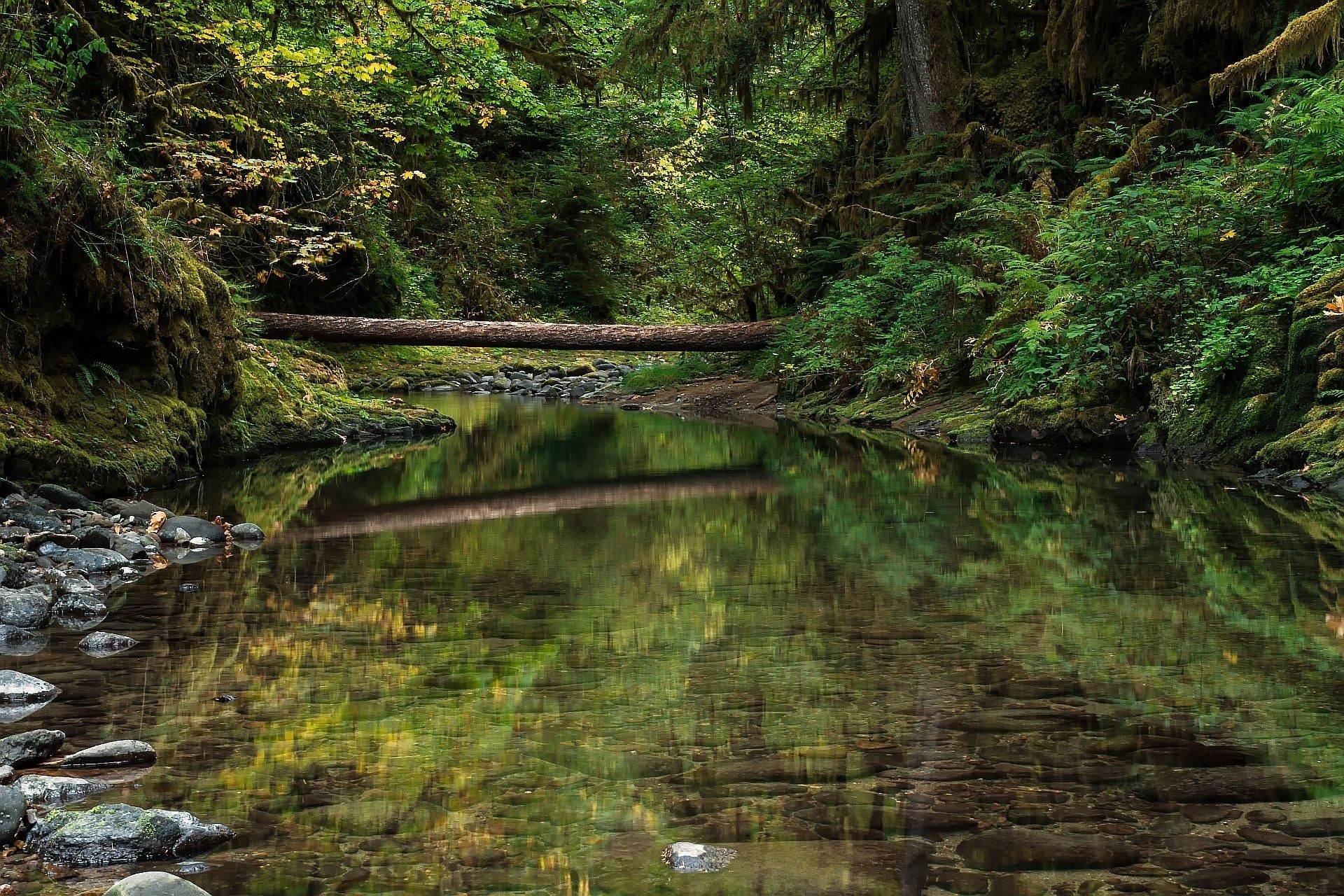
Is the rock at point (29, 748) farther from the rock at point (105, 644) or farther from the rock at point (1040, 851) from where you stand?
the rock at point (1040, 851)

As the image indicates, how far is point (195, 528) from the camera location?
21.4 ft

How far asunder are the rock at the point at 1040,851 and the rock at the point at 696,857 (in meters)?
0.50

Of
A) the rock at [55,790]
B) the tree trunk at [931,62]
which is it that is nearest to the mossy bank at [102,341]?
the rock at [55,790]

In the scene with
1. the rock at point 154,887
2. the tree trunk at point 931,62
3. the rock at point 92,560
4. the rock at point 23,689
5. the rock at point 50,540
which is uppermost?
the tree trunk at point 931,62

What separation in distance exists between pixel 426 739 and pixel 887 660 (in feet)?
5.27

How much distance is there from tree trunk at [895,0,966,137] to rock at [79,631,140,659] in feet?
45.3

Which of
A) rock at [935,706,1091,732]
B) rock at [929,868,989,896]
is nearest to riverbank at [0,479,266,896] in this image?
rock at [929,868,989,896]

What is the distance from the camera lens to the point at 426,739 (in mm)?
3123

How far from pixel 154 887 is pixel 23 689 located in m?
1.74

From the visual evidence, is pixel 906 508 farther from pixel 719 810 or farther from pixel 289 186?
pixel 289 186

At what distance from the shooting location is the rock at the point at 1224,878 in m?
2.19

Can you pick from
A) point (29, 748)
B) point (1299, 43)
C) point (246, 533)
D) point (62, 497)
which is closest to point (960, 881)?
point (29, 748)

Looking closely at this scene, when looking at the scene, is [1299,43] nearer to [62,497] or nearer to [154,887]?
[62,497]

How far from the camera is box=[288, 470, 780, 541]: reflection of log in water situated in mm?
7238
